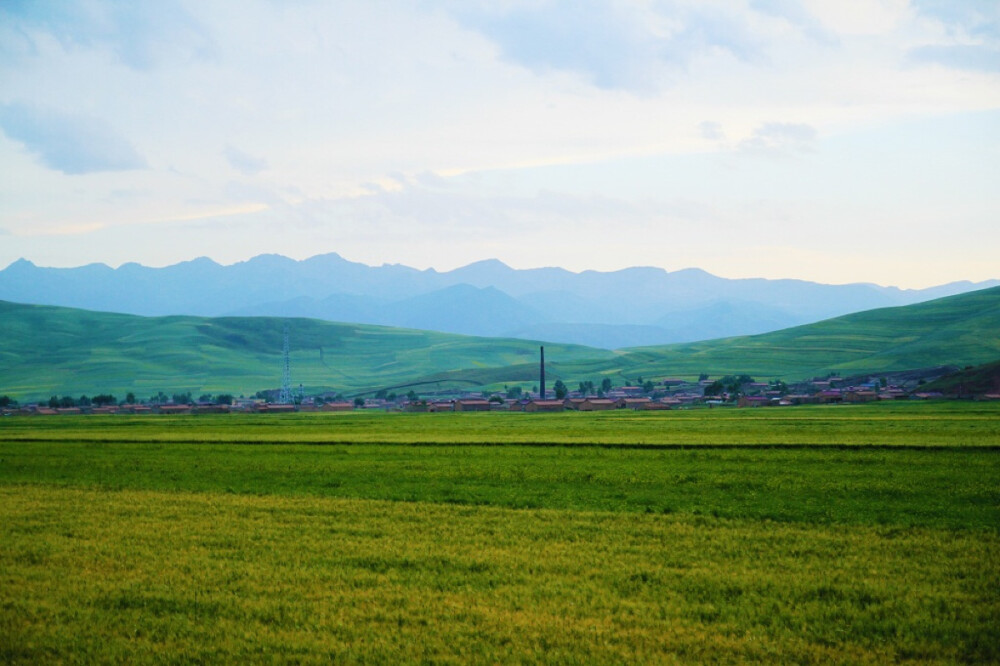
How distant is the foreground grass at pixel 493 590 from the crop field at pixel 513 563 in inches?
2.5

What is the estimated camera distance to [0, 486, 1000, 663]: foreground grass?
1387 centimetres

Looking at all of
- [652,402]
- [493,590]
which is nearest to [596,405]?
[652,402]

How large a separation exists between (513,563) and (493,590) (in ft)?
7.28

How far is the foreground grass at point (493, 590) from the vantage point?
13.9 meters

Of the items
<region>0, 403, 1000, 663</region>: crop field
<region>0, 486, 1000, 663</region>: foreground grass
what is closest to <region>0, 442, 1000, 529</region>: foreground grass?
<region>0, 403, 1000, 663</region>: crop field

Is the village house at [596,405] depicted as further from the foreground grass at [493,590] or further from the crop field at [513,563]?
the foreground grass at [493,590]

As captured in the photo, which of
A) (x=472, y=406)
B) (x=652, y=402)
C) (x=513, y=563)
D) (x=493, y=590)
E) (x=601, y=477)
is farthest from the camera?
(x=472, y=406)

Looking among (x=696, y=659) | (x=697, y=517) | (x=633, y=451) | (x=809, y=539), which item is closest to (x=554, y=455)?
(x=633, y=451)

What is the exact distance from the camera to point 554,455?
143 feet

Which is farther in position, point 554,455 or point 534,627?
point 554,455

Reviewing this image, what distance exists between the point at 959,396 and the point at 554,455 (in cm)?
10486

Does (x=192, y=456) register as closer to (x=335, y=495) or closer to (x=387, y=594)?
(x=335, y=495)

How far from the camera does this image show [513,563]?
19.1 metres

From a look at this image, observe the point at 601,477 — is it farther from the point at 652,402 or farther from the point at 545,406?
the point at 652,402
